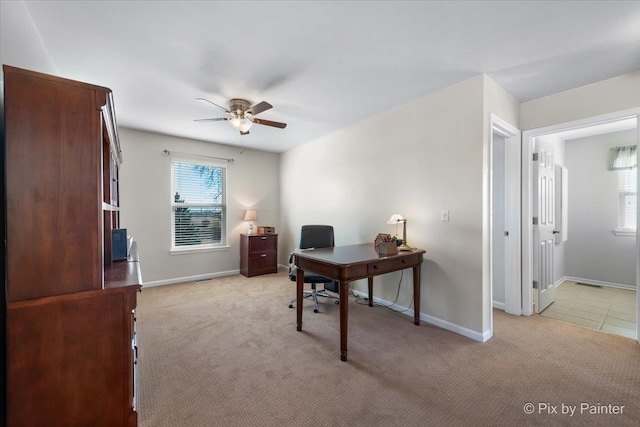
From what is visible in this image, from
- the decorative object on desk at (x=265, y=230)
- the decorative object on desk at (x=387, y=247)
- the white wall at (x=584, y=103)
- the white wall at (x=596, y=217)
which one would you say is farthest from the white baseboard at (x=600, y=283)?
the decorative object on desk at (x=265, y=230)

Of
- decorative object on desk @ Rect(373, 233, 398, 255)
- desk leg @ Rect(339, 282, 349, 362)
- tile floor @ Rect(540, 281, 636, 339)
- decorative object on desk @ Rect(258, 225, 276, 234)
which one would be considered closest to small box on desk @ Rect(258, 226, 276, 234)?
decorative object on desk @ Rect(258, 225, 276, 234)

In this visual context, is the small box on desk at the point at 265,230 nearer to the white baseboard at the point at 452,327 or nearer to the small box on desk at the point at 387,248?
the white baseboard at the point at 452,327

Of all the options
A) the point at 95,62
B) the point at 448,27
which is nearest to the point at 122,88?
the point at 95,62

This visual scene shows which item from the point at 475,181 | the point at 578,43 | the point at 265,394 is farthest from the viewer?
the point at 475,181

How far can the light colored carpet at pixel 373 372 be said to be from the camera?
62.9 inches

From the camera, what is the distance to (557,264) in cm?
424

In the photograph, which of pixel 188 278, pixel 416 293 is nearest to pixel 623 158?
pixel 416 293

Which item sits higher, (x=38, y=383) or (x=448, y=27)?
(x=448, y=27)

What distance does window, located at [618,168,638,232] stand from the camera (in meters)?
4.03

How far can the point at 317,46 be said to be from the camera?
81.5 inches

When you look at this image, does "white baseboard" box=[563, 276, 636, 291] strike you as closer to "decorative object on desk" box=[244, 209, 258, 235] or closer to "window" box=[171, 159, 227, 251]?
"decorative object on desk" box=[244, 209, 258, 235]

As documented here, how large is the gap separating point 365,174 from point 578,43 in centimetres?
229

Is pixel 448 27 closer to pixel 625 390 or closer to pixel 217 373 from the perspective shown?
pixel 625 390

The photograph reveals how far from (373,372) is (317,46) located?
101 inches
